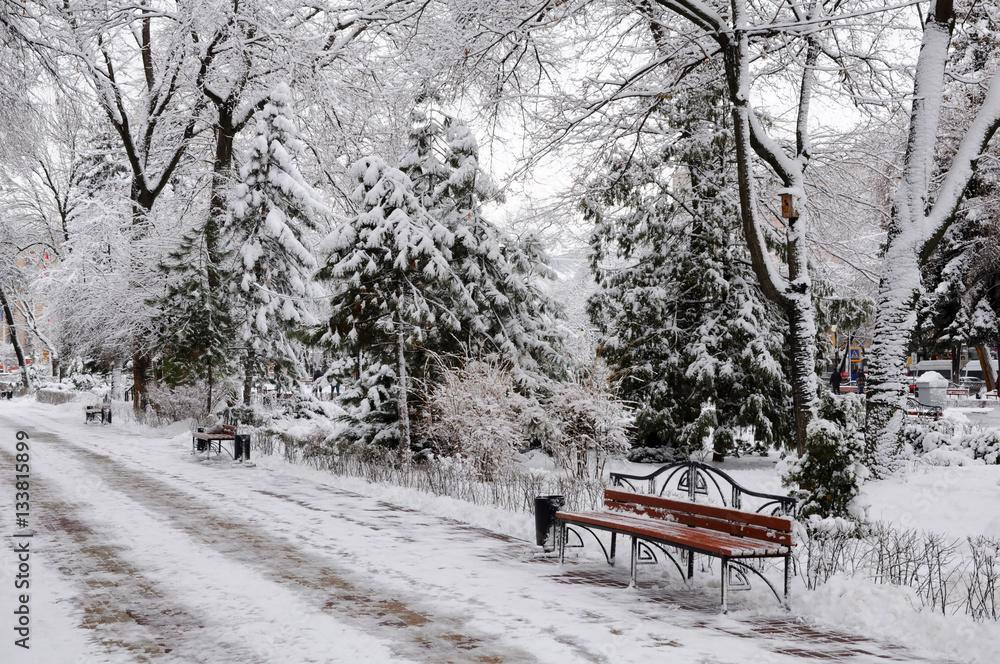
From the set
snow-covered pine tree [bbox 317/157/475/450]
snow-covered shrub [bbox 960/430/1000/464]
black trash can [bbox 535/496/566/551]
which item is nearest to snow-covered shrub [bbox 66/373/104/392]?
snow-covered pine tree [bbox 317/157/475/450]

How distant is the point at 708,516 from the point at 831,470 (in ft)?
5.67

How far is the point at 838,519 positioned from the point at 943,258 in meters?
25.7

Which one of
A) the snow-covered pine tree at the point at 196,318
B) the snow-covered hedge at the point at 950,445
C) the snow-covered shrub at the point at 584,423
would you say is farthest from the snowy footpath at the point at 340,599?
the snow-covered pine tree at the point at 196,318

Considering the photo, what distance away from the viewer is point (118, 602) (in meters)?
6.65

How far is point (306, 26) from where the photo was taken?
879 inches

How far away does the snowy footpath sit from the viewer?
18.1 ft

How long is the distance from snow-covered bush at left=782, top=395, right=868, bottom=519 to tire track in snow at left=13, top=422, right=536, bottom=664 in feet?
13.4

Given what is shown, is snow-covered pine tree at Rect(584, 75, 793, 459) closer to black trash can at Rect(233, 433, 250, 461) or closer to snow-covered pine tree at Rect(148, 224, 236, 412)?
black trash can at Rect(233, 433, 250, 461)

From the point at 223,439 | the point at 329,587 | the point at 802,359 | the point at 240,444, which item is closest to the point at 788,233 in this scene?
the point at 802,359

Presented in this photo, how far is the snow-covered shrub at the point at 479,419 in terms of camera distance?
13.4m

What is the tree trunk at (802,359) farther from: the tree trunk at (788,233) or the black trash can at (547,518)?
the black trash can at (547,518)

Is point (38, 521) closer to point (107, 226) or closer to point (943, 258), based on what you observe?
point (107, 226)

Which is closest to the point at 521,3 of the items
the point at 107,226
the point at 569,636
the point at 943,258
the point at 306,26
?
the point at 569,636

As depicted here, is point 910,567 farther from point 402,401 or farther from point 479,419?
point 402,401
